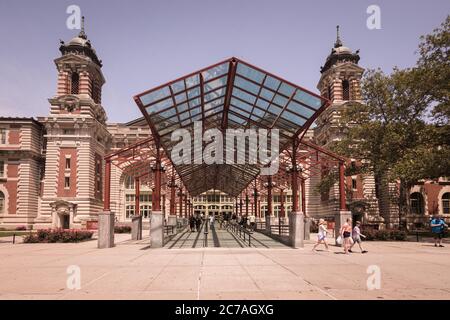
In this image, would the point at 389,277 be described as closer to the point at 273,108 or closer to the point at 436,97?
the point at 273,108

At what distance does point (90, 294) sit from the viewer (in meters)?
7.78

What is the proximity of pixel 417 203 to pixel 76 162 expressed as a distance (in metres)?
45.1

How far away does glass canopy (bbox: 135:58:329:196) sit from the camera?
1673cm

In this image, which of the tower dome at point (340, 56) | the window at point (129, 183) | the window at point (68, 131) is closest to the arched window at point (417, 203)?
the tower dome at point (340, 56)

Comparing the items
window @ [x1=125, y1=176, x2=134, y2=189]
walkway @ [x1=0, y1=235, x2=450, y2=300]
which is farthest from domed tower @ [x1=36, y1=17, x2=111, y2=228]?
walkway @ [x1=0, y1=235, x2=450, y2=300]

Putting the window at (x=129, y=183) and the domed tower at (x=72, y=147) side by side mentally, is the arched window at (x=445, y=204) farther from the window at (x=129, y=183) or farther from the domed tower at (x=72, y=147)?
the window at (x=129, y=183)

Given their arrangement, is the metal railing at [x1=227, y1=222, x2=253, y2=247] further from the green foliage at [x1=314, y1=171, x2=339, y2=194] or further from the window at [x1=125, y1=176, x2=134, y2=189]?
the window at [x1=125, y1=176, x2=134, y2=189]

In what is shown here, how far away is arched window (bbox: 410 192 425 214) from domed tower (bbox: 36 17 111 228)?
41210 mm

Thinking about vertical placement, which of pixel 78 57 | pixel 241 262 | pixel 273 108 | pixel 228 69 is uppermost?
pixel 78 57

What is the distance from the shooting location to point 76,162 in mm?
49438

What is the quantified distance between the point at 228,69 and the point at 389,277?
34.2 ft

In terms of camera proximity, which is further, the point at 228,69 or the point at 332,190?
the point at 332,190

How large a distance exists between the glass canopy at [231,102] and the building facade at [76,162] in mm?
26481

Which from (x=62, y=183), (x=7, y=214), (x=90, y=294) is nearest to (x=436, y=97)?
(x=90, y=294)
